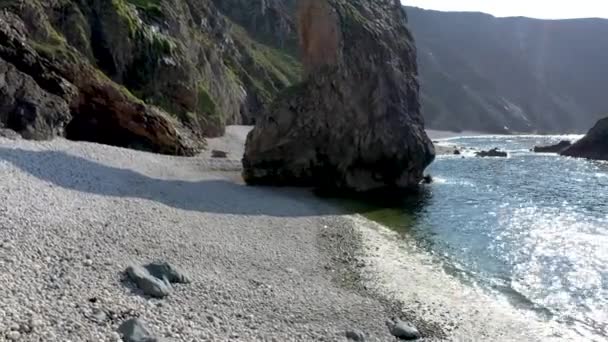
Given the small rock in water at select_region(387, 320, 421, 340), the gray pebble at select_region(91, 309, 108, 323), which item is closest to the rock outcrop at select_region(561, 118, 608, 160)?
the small rock in water at select_region(387, 320, 421, 340)

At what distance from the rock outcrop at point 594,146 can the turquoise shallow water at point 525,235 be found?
33.1 m

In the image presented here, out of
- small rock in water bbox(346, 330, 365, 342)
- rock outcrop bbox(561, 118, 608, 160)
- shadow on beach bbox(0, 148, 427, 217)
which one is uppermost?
rock outcrop bbox(561, 118, 608, 160)

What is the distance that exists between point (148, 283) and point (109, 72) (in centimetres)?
4219

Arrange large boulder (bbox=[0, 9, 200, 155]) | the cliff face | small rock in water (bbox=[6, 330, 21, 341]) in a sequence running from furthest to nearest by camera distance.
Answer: the cliff face → large boulder (bbox=[0, 9, 200, 155]) → small rock in water (bbox=[6, 330, 21, 341])

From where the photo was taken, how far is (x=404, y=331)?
51.4ft

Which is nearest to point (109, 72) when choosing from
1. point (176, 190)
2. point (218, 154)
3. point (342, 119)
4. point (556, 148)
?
point (218, 154)

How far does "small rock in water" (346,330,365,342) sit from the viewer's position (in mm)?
14682

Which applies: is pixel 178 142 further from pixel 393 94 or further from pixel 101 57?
pixel 393 94

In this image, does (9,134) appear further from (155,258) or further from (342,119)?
(342,119)

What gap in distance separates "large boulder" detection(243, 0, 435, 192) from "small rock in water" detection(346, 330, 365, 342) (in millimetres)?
27581

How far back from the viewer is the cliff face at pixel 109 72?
34.8 meters

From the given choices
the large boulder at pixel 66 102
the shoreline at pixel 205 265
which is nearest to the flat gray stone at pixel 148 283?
the shoreline at pixel 205 265

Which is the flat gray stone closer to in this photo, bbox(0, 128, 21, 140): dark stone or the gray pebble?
the gray pebble

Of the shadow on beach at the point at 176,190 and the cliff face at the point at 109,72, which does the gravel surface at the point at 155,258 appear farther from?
the cliff face at the point at 109,72
